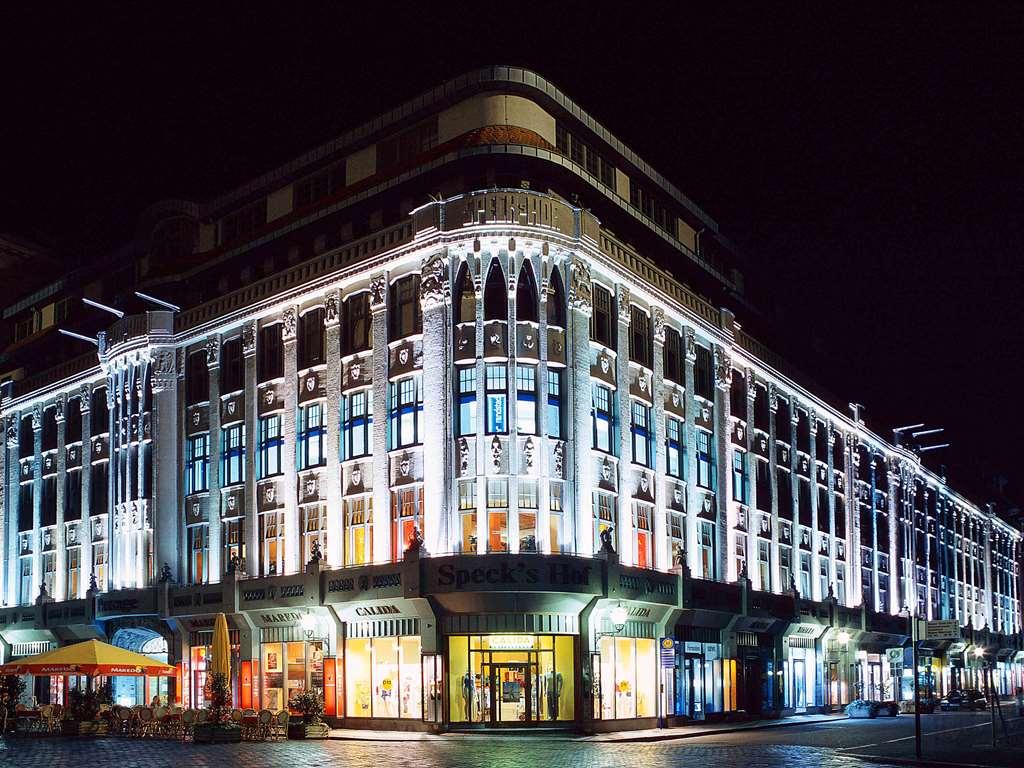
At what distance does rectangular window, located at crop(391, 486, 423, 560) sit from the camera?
45.2 meters

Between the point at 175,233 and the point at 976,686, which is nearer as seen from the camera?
the point at 175,233

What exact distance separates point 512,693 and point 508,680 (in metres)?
0.45

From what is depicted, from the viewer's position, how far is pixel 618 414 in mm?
48312

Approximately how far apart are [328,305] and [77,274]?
28607 millimetres

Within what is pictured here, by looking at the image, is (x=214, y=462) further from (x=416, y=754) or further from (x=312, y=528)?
(x=416, y=754)

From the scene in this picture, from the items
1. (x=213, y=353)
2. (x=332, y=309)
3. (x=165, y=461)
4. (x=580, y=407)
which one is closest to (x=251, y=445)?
(x=213, y=353)

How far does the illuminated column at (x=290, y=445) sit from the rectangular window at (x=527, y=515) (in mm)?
10563

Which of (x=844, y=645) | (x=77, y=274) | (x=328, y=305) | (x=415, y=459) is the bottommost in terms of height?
(x=844, y=645)

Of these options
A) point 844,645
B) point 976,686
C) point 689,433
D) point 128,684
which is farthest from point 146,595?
point 976,686

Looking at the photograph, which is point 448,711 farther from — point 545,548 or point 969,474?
point 969,474

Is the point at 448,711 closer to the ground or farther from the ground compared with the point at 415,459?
closer to the ground

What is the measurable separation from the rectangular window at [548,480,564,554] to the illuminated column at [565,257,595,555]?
41cm

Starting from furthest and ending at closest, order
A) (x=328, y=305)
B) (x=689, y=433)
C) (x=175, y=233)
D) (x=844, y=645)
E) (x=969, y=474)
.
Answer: (x=969, y=474) → (x=844, y=645) → (x=175, y=233) → (x=689, y=433) → (x=328, y=305)

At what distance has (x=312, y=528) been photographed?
49562mm
